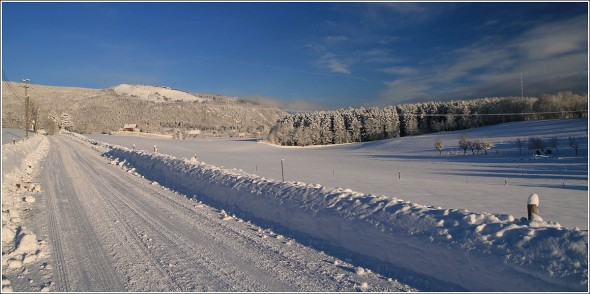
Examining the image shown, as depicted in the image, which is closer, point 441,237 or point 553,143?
point 441,237

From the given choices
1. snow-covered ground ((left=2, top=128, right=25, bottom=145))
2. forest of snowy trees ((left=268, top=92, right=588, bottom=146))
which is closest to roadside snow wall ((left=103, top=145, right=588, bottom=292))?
snow-covered ground ((left=2, top=128, right=25, bottom=145))

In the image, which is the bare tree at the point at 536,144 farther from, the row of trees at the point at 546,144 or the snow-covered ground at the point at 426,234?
the snow-covered ground at the point at 426,234

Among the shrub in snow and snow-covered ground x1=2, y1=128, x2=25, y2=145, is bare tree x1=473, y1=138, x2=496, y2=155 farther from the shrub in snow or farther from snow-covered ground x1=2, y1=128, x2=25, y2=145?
snow-covered ground x1=2, y1=128, x2=25, y2=145

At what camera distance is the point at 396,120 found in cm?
10844

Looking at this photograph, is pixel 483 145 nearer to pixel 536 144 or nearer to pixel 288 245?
pixel 536 144

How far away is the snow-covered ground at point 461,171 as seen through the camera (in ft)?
64.2

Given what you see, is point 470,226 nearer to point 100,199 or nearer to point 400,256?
point 400,256

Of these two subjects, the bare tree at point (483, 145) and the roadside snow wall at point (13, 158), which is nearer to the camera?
the roadside snow wall at point (13, 158)

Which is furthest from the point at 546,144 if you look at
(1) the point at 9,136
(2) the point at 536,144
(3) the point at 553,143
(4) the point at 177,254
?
(1) the point at 9,136

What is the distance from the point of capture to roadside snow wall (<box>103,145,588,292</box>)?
4.82 meters

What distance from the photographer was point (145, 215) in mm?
9305

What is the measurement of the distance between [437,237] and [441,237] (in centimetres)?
6

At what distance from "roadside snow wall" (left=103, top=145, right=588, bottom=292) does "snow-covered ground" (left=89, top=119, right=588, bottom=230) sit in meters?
9.30

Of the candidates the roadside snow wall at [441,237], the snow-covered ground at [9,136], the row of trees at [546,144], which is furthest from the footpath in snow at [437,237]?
the row of trees at [546,144]
